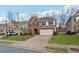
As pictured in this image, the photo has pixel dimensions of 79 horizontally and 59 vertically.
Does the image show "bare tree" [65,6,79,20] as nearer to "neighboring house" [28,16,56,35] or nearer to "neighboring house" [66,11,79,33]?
"neighboring house" [66,11,79,33]

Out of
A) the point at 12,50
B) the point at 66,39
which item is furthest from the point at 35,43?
the point at 66,39

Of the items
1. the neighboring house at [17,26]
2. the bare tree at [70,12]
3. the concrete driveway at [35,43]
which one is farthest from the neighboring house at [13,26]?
the bare tree at [70,12]

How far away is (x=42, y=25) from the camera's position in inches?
206

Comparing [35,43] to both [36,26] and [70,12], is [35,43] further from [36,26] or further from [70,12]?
[70,12]

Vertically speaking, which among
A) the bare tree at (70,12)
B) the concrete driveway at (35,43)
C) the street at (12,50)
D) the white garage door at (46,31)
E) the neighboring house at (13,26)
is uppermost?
the bare tree at (70,12)

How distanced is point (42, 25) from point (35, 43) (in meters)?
0.28

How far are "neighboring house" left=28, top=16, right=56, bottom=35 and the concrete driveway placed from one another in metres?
0.07

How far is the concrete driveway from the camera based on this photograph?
17.1 ft

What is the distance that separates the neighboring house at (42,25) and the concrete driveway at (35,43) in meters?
0.07

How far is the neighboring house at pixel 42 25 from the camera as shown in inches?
205

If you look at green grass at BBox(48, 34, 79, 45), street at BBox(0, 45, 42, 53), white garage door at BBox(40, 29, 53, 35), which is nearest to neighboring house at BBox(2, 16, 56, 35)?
white garage door at BBox(40, 29, 53, 35)

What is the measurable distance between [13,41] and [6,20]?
1.06 feet

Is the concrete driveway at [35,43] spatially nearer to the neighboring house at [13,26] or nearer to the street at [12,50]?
the street at [12,50]

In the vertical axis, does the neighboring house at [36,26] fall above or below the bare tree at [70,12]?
below
